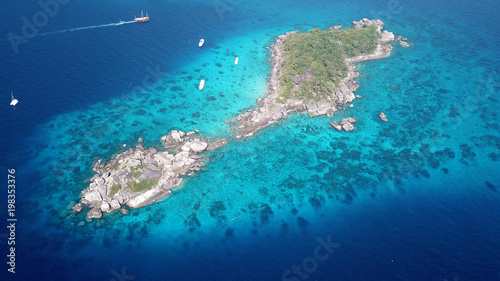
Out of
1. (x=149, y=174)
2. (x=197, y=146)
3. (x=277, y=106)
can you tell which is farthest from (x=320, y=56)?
(x=149, y=174)

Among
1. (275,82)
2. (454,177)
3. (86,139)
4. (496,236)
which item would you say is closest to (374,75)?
(275,82)

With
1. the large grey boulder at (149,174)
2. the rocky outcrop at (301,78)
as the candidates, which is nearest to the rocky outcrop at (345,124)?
the rocky outcrop at (301,78)

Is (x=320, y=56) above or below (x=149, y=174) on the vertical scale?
above

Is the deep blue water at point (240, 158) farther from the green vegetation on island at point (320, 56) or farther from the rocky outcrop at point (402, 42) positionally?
the green vegetation on island at point (320, 56)

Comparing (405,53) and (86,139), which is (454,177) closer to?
(405,53)

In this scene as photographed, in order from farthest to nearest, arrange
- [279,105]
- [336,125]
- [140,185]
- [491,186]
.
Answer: [279,105] < [336,125] < [491,186] < [140,185]

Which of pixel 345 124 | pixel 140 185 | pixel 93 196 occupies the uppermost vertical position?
pixel 93 196

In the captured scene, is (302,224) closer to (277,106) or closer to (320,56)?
(277,106)
